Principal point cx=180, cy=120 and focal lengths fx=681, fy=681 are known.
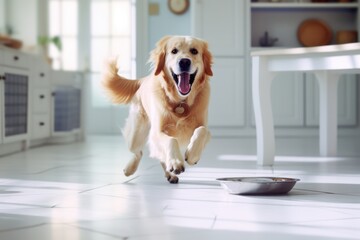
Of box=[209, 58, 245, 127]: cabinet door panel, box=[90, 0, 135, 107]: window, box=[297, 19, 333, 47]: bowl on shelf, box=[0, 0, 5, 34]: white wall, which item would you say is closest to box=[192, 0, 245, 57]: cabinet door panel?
box=[209, 58, 245, 127]: cabinet door panel

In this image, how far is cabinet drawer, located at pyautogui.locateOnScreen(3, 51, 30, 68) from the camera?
4.61m

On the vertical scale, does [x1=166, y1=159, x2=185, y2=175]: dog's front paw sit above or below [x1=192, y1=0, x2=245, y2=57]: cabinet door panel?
below

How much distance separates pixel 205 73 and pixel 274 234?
1.24 meters

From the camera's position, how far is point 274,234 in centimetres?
168

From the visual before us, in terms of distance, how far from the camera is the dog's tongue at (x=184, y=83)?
2713mm

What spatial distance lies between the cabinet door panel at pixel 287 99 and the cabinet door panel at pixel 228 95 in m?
0.35

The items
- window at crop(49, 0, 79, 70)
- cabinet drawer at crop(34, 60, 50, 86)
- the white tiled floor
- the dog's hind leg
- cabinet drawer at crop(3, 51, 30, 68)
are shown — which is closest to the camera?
the white tiled floor

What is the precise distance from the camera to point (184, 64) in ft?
8.84

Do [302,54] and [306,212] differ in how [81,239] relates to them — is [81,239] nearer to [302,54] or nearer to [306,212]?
[306,212]

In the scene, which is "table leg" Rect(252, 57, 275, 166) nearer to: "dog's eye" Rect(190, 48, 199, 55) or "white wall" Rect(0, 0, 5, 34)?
"dog's eye" Rect(190, 48, 199, 55)

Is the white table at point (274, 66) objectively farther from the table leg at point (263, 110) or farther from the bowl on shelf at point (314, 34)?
the bowl on shelf at point (314, 34)

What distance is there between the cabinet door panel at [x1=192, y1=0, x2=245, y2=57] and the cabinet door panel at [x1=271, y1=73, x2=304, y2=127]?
508 mm

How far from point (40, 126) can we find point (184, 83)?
309 cm

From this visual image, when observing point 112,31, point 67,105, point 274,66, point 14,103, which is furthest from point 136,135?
point 112,31
